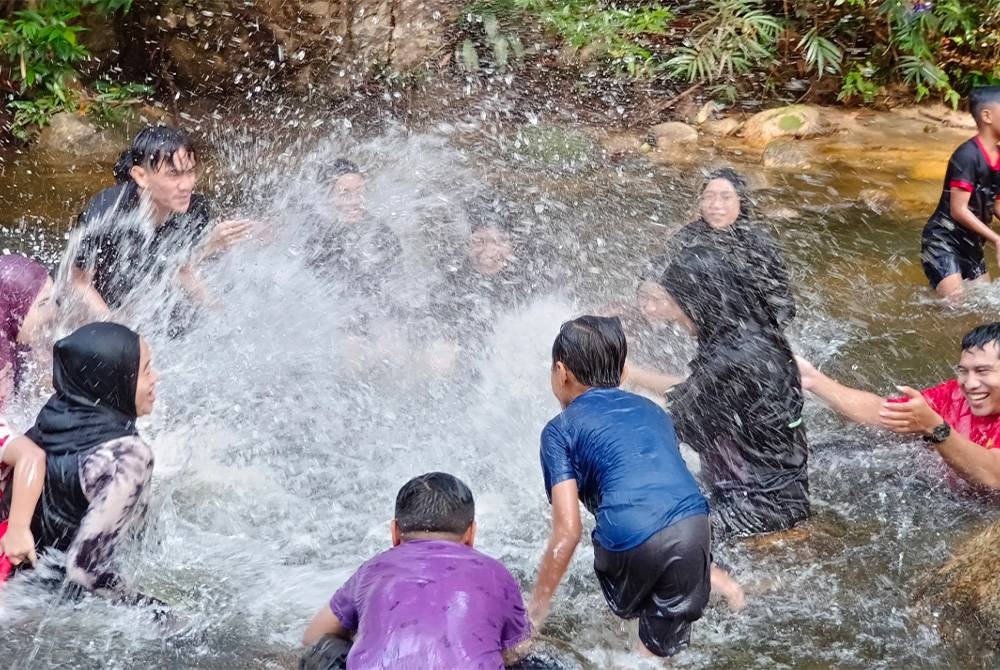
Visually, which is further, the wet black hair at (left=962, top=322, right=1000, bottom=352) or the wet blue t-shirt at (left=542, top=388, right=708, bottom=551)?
the wet black hair at (left=962, top=322, right=1000, bottom=352)

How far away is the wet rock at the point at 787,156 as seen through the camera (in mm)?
10281

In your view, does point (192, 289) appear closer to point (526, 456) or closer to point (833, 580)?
point (526, 456)

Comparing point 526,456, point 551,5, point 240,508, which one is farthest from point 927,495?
point 551,5

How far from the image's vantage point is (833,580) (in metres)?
4.61

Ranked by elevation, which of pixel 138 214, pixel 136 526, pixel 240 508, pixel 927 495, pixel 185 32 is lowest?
pixel 927 495

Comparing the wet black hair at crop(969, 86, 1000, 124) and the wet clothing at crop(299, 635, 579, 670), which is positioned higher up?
the wet black hair at crop(969, 86, 1000, 124)

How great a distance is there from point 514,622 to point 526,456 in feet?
8.17

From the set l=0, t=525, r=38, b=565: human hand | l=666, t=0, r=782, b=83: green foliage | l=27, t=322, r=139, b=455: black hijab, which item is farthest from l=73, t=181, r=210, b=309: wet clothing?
l=666, t=0, r=782, b=83: green foliage

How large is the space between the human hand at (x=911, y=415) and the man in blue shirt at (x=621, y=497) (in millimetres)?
1146

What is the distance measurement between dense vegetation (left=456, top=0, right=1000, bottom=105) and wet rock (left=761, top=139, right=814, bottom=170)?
1.47m

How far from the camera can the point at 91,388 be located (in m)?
3.75

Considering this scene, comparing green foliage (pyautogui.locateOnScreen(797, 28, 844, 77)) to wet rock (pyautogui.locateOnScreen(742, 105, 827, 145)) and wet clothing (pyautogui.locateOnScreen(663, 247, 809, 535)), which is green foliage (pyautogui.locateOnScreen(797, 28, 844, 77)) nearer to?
wet rock (pyautogui.locateOnScreen(742, 105, 827, 145))

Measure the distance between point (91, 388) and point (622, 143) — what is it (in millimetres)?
7901

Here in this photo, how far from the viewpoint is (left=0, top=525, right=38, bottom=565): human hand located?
12.0 ft
